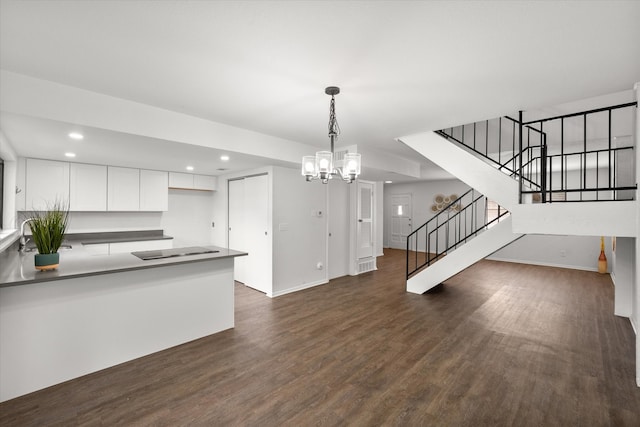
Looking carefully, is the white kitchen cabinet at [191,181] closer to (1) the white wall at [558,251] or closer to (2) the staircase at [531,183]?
(2) the staircase at [531,183]

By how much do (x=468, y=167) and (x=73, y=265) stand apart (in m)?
4.69

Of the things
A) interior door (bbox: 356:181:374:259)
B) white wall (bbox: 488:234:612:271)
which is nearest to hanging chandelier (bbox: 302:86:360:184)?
interior door (bbox: 356:181:374:259)

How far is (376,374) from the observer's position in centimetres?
258

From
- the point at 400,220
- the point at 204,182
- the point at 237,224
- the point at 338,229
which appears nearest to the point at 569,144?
the point at 338,229

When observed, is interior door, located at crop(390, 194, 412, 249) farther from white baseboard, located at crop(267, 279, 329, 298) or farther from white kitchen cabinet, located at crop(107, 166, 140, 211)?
white kitchen cabinet, located at crop(107, 166, 140, 211)

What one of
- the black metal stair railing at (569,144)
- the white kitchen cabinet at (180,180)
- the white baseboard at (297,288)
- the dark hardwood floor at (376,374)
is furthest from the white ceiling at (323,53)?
the white baseboard at (297,288)

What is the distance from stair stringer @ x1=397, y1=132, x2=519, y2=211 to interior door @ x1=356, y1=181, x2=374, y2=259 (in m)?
2.27

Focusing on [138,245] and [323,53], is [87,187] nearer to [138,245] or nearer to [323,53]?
[138,245]

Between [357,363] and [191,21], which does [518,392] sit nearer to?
[357,363]

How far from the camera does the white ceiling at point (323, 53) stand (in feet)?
5.59

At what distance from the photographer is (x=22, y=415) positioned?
206 cm

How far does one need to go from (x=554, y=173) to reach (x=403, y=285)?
5655 mm

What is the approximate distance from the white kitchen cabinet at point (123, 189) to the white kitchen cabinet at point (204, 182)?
1.07 metres

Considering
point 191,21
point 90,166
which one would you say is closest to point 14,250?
point 90,166
